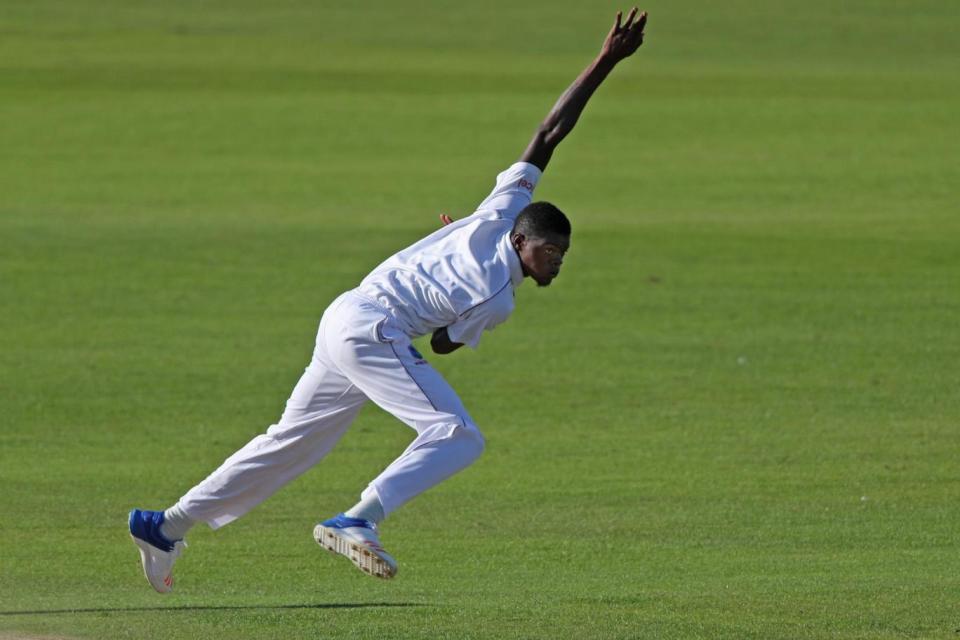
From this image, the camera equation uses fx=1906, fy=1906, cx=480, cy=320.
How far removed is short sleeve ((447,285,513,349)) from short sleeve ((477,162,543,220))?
0.58 m

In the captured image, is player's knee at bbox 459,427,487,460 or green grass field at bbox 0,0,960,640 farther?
green grass field at bbox 0,0,960,640

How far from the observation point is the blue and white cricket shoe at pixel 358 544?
349 inches

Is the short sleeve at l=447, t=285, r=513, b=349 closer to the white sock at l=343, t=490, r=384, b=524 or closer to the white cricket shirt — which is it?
the white cricket shirt

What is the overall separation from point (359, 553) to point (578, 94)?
3048 mm

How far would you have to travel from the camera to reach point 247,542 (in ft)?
43.7

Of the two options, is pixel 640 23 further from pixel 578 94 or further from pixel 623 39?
pixel 578 94

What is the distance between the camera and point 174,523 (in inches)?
412

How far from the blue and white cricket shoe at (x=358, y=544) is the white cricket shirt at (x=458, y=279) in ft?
3.76

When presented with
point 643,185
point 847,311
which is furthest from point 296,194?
point 847,311

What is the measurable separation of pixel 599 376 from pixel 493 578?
8466 millimetres

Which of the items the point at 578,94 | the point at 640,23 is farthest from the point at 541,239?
the point at 640,23

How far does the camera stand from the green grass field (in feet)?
38.1

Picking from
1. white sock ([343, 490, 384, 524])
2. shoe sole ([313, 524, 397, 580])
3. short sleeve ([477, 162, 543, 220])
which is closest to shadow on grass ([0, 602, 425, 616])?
white sock ([343, 490, 384, 524])

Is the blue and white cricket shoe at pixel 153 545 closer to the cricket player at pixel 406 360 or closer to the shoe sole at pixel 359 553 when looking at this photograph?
the cricket player at pixel 406 360
